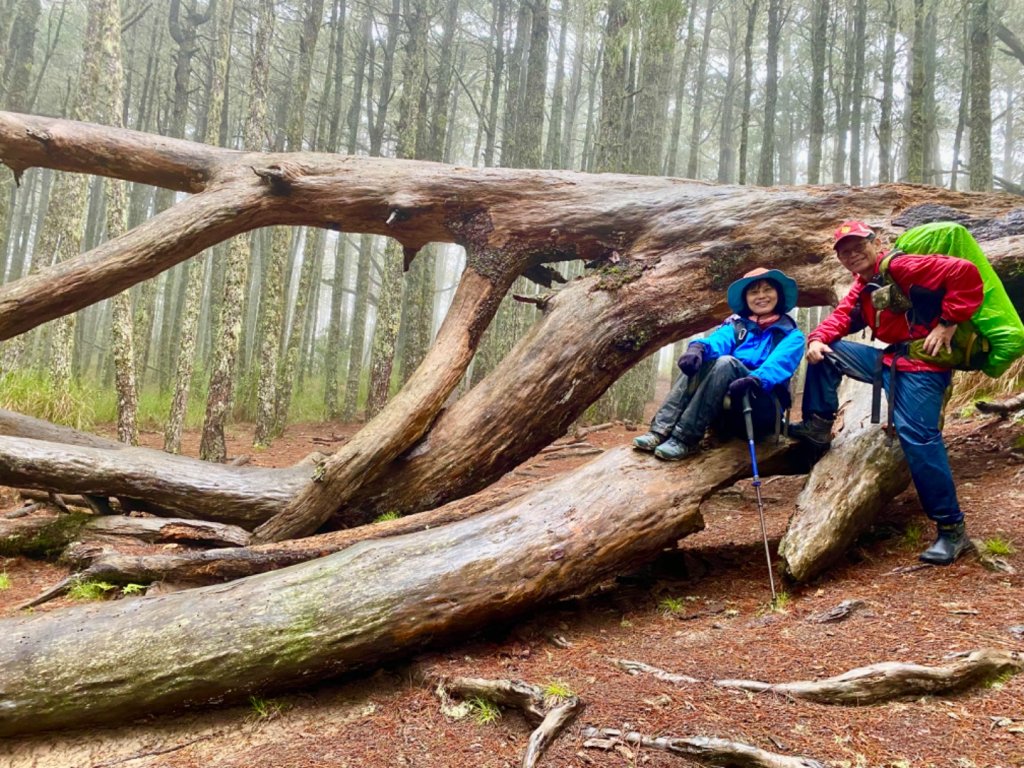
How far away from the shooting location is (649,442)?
162 inches

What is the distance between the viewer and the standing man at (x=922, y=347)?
343 cm

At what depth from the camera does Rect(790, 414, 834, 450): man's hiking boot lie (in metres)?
4.18

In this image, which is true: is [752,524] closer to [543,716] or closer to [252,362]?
[543,716]

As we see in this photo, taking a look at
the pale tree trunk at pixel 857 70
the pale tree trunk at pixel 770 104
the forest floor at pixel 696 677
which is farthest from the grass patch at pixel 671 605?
the pale tree trunk at pixel 857 70

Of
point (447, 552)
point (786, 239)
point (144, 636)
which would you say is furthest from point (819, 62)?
point (144, 636)

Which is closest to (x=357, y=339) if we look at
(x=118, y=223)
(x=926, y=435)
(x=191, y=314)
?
(x=191, y=314)

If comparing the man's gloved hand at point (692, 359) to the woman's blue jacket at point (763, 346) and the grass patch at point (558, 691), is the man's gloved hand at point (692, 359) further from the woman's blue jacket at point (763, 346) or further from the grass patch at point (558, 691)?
the grass patch at point (558, 691)

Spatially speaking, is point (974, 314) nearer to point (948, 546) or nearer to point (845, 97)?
point (948, 546)

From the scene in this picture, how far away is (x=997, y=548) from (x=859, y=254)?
1902mm

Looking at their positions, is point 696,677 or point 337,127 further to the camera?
point 337,127

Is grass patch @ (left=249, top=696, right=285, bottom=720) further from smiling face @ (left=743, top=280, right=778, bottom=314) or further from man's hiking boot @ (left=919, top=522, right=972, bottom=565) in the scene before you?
smiling face @ (left=743, top=280, right=778, bottom=314)

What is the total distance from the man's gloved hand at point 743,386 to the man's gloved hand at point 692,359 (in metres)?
0.26

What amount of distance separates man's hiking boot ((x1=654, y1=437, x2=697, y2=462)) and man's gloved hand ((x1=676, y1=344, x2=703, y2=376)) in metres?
0.49

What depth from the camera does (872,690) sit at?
242cm
